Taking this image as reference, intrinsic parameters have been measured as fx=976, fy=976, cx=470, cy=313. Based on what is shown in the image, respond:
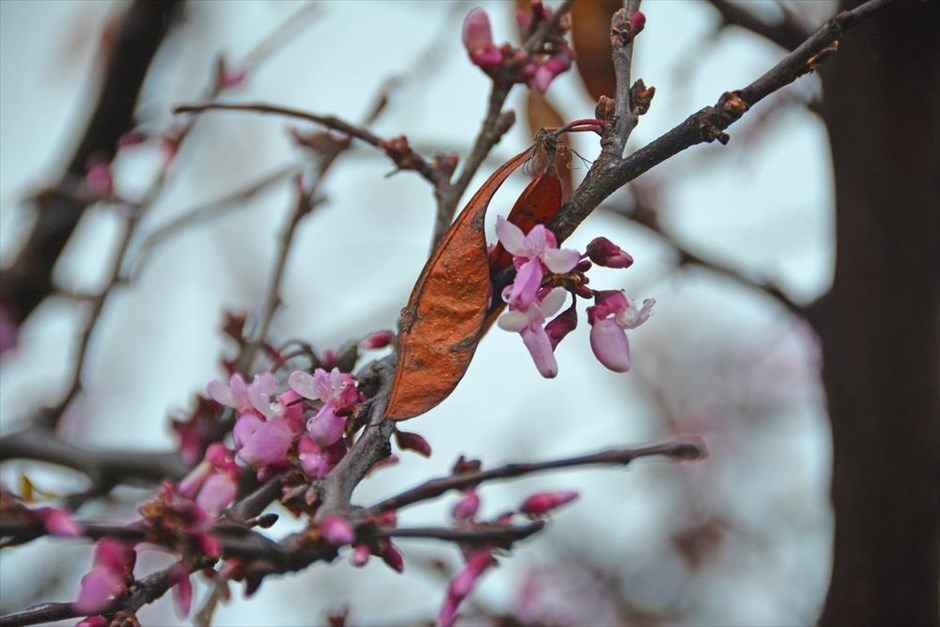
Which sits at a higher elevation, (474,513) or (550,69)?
(550,69)

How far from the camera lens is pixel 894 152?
1.42 meters

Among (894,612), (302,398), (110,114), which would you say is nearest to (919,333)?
(894,612)

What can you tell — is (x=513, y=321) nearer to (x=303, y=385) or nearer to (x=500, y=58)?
(x=303, y=385)

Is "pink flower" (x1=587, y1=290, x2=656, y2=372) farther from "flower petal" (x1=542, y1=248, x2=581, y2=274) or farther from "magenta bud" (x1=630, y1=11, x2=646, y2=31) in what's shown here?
"magenta bud" (x1=630, y1=11, x2=646, y2=31)

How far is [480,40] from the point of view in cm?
106

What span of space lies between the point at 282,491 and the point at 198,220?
108 cm

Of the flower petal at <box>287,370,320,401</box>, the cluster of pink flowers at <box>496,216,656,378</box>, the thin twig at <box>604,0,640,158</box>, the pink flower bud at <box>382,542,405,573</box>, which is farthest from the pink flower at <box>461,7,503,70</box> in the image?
the pink flower bud at <box>382,542,405,573</box>

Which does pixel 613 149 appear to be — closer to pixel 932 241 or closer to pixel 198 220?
pixel 932 241

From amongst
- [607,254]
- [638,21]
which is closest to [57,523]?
[607,254]

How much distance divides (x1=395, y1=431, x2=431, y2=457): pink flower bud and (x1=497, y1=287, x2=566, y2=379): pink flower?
12cm

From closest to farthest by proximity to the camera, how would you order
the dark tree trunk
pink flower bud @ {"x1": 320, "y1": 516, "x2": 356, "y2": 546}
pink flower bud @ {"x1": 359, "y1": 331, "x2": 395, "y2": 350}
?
pink flower bud @ {"x1": 320, "y1": 516, "x2": 356, "y2": 546}, pink flower bud @ {"x1": 359, "y1": 331, "x2": 395, "y2": 350}, the dark tree trunk

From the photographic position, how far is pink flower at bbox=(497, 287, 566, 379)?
75 centimetres

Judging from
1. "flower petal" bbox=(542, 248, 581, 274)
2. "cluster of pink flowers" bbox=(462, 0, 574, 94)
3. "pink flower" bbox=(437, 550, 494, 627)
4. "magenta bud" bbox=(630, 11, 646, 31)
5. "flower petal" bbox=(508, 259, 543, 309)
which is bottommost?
"pink flower" bbox=(437, 550, 494, 627)

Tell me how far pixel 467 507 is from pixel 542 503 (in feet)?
0.17
